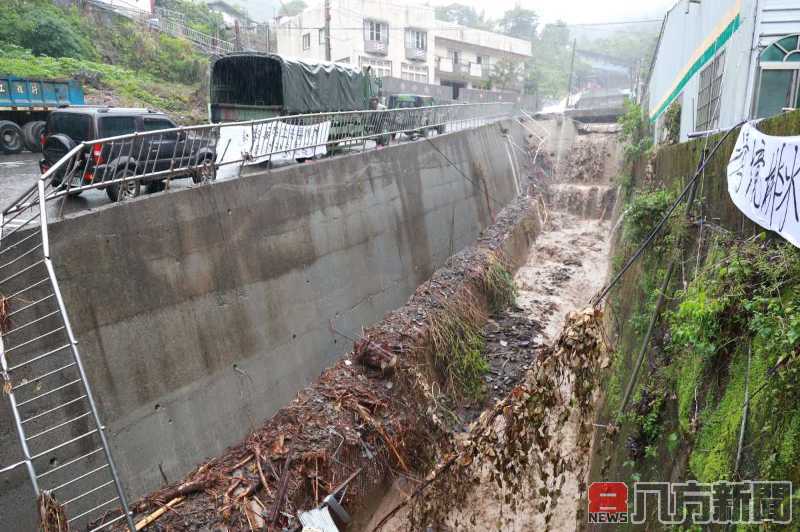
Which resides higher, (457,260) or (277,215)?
(277,215)

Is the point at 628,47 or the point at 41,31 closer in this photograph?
the point at 41,31

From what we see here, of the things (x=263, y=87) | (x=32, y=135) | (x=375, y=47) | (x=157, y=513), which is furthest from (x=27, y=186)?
(x=375, y=47)

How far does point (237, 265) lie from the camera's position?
27.0ft

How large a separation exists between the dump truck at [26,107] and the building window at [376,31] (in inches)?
992

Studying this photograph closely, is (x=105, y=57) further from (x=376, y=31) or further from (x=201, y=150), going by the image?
(x=201, y=150)

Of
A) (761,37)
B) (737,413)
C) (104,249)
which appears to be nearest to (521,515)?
(737,413)

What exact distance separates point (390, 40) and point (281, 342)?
35775 millimetres

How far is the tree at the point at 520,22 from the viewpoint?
241ft

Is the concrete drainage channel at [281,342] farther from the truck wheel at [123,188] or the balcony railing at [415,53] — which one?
the balcony railing at [415,53]

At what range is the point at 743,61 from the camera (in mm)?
9797

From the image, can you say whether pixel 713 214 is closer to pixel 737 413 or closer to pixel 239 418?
pixel 737 413

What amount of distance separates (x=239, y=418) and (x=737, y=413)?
21.1ft

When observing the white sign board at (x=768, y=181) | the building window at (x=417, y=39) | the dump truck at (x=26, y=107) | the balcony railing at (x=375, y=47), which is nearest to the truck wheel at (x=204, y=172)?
the white sign board at (x=768, y=181)

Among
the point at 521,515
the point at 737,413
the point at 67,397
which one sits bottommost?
the point at 521,515
